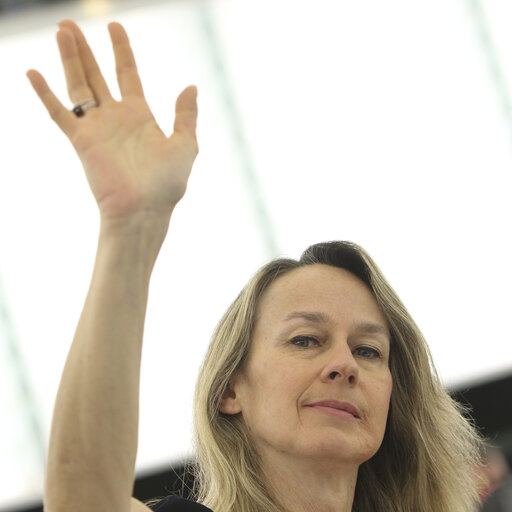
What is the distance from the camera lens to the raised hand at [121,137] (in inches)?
50.4

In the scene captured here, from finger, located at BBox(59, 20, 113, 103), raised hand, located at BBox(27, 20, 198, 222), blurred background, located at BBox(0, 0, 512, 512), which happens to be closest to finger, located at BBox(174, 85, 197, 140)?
raised hand, located at BBox(27, 20, 198, 222)

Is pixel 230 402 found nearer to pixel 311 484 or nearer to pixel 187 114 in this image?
pixel 311 484

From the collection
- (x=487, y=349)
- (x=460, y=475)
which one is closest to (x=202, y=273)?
(x=487, y=349)

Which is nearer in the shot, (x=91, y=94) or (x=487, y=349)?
(x=91, y=94)

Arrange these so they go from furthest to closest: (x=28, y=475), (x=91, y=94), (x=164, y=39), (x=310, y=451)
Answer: (x=164, y=39), (x=28, y=475), (x=310, y=451), (x=91, y=94)

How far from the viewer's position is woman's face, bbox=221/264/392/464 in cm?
176

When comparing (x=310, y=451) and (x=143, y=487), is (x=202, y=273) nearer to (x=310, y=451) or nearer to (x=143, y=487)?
(x=143, y=487)

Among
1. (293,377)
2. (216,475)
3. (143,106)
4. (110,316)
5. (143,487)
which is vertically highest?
(143,106)

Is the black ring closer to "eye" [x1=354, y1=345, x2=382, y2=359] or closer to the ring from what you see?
the ring

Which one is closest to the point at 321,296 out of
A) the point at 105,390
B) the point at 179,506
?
the point at 179,506

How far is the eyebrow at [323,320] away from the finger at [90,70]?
0.68 meters

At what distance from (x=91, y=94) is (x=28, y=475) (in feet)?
12.9

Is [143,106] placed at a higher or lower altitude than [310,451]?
higher

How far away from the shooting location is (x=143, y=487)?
16.4ft
